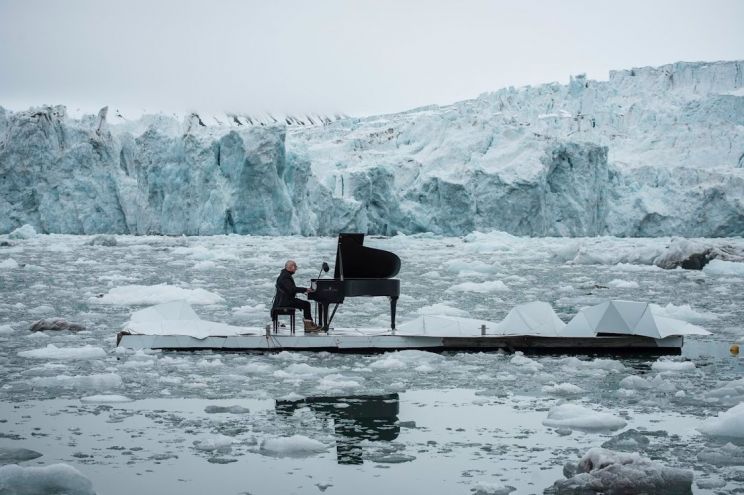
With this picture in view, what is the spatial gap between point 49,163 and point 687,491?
54455 millimetres

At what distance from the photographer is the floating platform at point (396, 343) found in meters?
10.8

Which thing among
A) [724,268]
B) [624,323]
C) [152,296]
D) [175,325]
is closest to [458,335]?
[624,323]

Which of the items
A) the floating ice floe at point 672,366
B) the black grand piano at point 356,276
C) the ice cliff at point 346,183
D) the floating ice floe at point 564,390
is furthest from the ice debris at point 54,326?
the ice cliff at point 346,183

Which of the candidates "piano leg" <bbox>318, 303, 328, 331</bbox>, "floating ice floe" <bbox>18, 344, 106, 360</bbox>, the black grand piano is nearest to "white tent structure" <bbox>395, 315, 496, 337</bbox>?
the black grand piano

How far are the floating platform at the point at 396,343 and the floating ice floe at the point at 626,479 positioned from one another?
223 inches

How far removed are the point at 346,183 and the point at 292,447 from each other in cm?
5568

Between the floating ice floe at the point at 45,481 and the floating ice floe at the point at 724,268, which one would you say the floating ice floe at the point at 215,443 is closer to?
the floating ice floe at the point at 45,481

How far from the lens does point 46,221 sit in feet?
182

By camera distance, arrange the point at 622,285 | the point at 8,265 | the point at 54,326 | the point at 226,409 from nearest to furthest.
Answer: the point at 226,409 → the point at 54,326 → the point at 622,285 → the point at 8,265

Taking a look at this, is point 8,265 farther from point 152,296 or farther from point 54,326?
point 54,326

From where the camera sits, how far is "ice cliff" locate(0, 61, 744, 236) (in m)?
54.0

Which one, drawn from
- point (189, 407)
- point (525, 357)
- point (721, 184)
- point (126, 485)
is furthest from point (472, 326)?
point (721, 184)

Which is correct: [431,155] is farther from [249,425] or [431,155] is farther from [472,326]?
[249,425]

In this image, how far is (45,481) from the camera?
5.07 metres
